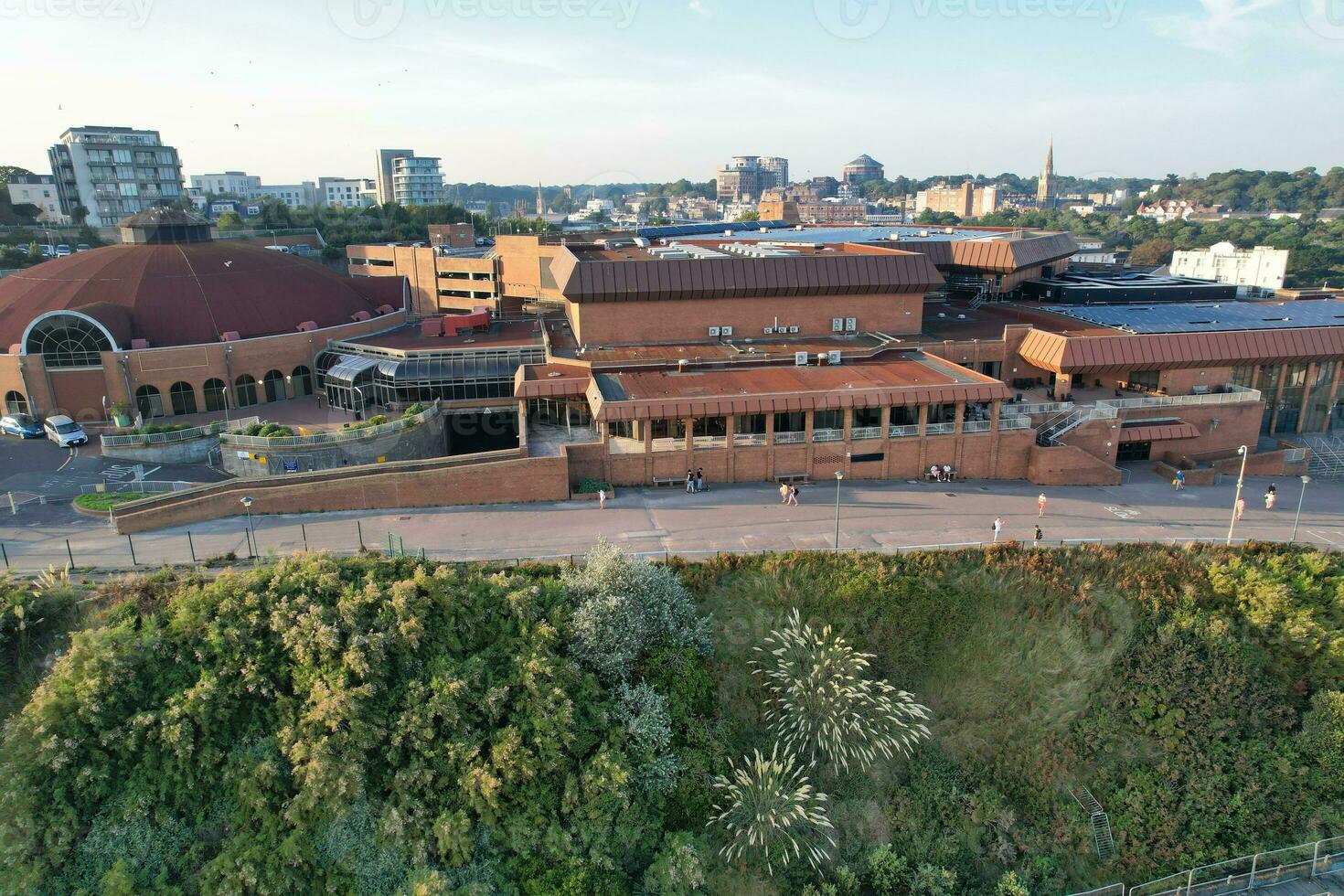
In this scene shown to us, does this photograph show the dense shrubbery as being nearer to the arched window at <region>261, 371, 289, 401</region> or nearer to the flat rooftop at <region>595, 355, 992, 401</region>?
the flat rooftop at <region>595, 355, 992, 401</region>

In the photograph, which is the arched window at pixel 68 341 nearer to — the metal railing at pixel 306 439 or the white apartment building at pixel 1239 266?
the metal railing at pixel 306 439

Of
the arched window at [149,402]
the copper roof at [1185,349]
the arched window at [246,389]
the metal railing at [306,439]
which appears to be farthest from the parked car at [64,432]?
the copper roof at [1185,349]

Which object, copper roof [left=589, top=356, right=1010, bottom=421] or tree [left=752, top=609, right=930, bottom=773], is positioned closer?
tree [left=752, top=609, right=930, bottom=773]

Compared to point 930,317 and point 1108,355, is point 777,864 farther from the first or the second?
point 930,317

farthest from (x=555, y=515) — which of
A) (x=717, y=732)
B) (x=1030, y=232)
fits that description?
(x=1030, y=232)

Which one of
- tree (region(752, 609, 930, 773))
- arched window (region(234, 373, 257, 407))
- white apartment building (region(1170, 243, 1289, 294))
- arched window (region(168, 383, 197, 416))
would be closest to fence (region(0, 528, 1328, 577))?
tree (region(752, 609, 930, 773))
